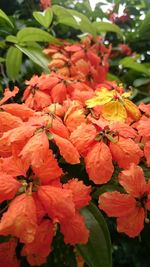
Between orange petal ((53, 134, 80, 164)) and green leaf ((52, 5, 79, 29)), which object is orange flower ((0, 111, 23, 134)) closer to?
orange petal ((53, 134, 80, 164))

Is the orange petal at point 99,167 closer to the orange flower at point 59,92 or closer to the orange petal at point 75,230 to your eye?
the orange petal at point 75,230

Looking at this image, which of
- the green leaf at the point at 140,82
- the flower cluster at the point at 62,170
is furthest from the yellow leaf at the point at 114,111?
the green leaf at the point at 140,82

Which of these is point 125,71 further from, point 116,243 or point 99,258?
point 99,258

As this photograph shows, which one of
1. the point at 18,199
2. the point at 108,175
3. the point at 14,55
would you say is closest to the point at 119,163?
the point at 108,175

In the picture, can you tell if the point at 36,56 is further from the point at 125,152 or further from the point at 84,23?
the point at 125,152

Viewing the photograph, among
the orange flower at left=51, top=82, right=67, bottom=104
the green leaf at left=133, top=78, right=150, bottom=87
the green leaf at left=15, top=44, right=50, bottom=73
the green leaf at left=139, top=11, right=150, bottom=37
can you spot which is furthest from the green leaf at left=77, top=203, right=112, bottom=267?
the green leaf at left=139, top=11, right=150, bottom=37

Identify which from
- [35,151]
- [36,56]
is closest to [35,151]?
[35,151]
